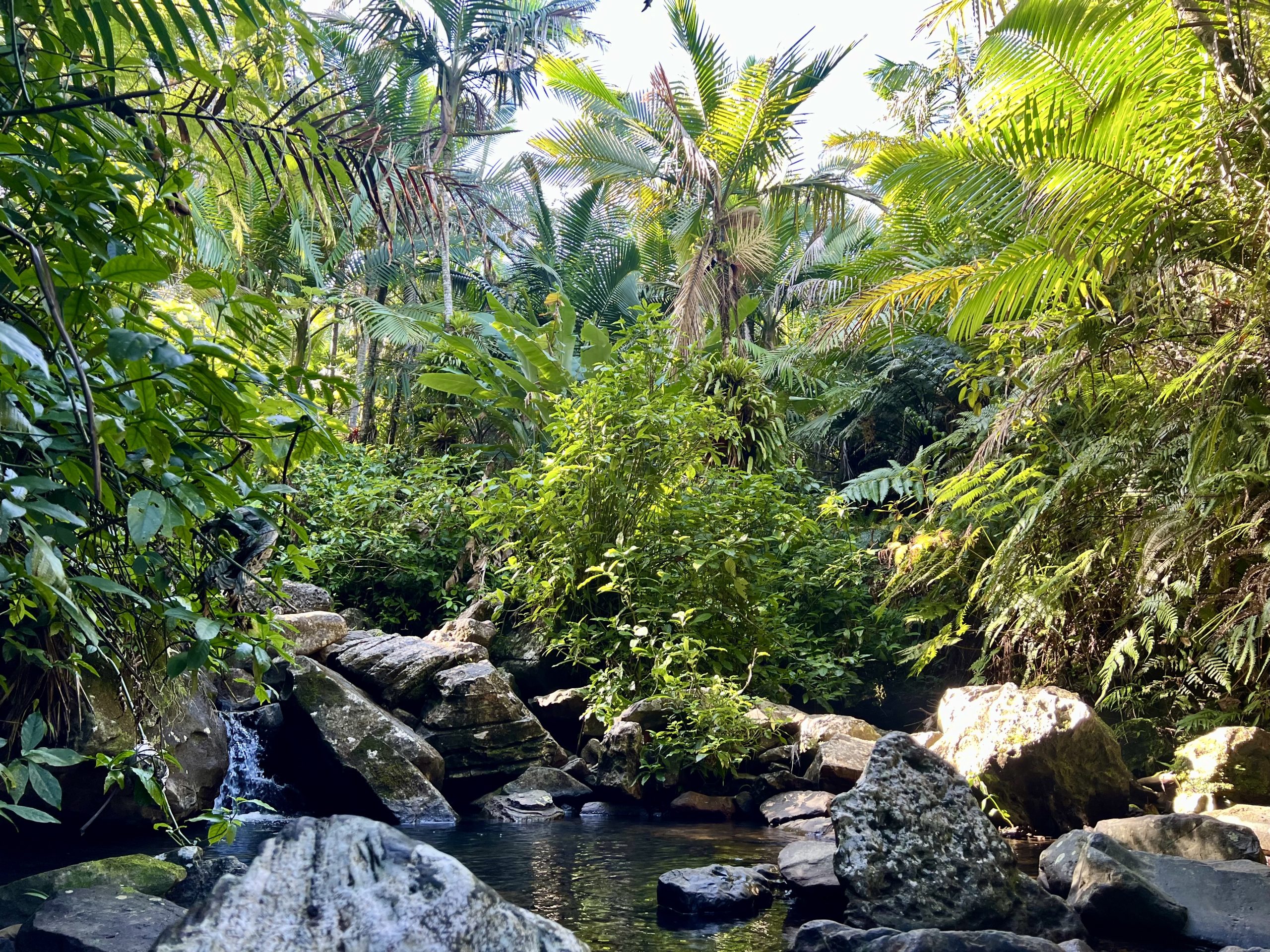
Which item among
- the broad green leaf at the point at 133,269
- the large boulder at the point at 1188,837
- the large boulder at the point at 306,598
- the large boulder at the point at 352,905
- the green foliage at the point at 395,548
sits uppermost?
the green foliage at the point at 395,548

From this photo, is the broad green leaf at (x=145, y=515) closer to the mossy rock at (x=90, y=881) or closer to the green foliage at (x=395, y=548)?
the mossy rock at (x=90, y=881)

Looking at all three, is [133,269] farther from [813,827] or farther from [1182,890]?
[813,827]

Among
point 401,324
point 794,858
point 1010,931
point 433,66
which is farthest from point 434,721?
point 433,66

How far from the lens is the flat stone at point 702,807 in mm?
6820

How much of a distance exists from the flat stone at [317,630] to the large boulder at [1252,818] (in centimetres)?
660

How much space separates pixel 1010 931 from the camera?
3.93m

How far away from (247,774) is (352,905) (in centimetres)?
559

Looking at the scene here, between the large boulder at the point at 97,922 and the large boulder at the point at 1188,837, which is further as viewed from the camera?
the large boulder at the point at 1188,837

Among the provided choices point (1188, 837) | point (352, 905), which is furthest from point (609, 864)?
point (352, 905)

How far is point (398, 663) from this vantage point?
25.3 ft

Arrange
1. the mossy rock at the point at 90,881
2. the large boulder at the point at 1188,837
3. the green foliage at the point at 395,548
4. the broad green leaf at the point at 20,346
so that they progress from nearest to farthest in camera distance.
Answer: the broad green leaf at the point at 20,346, the mossy rock at the point at 90,881, the large boulder at the point at 1188,837, the green foliage at the point at 395,548

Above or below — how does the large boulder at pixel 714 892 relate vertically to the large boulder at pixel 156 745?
below

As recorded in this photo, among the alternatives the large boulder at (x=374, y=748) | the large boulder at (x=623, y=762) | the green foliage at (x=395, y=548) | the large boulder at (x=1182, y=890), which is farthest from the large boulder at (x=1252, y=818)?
the green foliage at (x=395, y=548)

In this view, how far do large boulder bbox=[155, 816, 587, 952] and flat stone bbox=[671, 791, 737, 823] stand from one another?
199 inches
